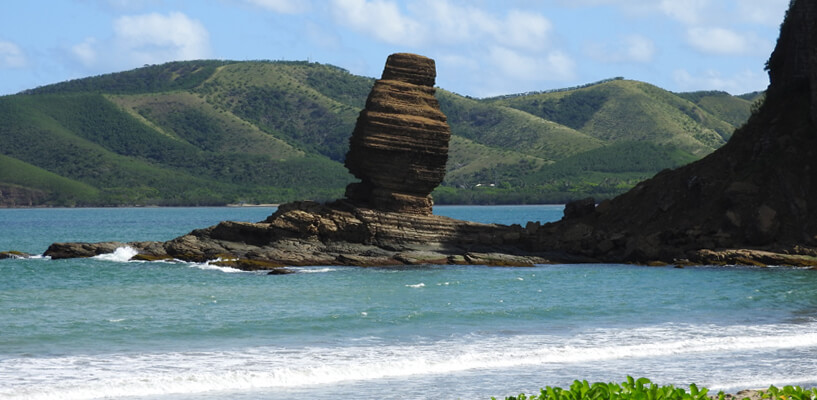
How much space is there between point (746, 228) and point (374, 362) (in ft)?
86.7

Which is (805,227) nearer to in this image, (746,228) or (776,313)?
(746,228)

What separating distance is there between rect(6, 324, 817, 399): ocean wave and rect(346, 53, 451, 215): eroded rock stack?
73.0ft

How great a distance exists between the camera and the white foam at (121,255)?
47666 millimetres

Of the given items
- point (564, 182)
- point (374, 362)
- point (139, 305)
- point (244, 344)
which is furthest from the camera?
point (564, 182)

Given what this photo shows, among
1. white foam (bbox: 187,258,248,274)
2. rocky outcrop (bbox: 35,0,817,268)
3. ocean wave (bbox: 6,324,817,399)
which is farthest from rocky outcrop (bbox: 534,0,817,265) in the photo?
ocean wave (bbox: 6,324,817,399)

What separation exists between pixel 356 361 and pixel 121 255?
3099 cm

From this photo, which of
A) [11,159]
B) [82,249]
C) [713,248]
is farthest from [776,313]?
[11,159]

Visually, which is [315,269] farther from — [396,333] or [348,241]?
[396,333]

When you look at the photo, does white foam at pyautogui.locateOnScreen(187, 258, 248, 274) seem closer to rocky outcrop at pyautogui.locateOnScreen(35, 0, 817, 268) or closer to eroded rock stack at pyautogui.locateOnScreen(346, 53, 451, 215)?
rocky outcrop at pyautogui.locateOnScreen(35, 0, 817, 268)

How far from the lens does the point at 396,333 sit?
23688 millimetres

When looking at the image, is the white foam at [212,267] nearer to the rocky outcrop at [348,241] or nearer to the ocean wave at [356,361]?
the rocky outcrop at [348,241]

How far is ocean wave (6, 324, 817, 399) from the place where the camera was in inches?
693

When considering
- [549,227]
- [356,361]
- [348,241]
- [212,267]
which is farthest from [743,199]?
[356,361]

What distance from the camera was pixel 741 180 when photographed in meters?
43.0
